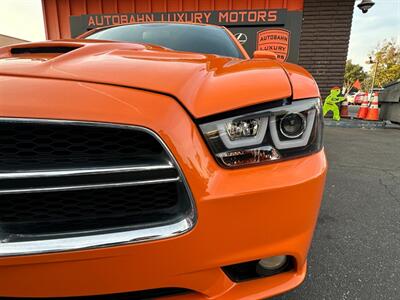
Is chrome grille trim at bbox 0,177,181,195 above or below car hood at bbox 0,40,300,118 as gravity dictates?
below

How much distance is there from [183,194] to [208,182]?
0.08 meters

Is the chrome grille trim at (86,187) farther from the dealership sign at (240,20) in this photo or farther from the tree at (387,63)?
the tree at (387,63)

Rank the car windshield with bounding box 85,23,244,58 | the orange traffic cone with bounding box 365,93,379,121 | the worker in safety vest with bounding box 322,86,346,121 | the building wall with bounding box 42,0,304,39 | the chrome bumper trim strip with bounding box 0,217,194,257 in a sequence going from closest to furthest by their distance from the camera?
the chrome bumper trim strip with bounding box 0,217,194,257 < the car windshield with bounding box 85,23,244,58 < the building wall with bounding box 42,0,304,39 < the worker in safety vest with bounding box 322,86,346,121 < the orange traffic cone with bounding box 365,93,379,121

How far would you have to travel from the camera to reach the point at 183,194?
86 cm

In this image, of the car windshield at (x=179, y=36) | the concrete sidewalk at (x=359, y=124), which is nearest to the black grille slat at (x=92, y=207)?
the car windshield at (x=179, y=36)

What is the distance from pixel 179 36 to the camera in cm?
244

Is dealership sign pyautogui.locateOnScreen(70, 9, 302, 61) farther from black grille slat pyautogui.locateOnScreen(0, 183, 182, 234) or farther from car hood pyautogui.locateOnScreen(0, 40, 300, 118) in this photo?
black grille slat pyautogui.locateOnScreen(0, 183, 182, 234)

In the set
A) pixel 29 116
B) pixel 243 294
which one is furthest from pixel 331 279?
pixel 29 116

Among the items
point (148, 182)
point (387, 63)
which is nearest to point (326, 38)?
point (148, 182)

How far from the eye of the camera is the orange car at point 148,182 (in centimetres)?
82

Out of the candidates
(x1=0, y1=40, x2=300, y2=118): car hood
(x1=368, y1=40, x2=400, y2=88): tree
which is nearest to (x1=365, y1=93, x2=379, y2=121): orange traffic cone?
(x1=0, y1=40, x2=300, y2=118): car hood

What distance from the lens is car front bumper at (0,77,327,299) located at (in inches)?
32.1

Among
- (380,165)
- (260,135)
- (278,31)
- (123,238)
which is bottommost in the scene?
(380,165)

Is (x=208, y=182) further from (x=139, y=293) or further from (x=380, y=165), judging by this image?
(x=380, y=165)
